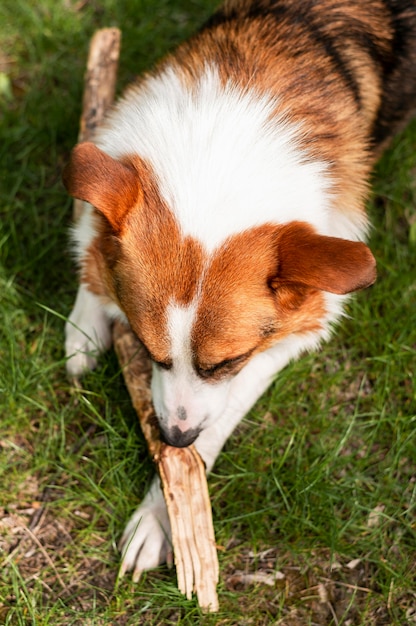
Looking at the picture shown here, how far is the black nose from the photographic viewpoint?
9.82ft

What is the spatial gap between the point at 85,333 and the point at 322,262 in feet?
4.96

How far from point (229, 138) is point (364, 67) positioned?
107 centimetres

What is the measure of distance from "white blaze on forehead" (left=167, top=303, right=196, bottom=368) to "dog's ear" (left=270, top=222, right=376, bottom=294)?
1.19ft

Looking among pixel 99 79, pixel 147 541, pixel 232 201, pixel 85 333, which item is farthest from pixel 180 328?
pixel 99 79

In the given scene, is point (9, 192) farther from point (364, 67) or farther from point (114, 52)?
point (364, 67)

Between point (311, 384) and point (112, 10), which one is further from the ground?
point (112, 10)

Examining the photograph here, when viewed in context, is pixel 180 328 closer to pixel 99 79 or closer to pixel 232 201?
pixel 232 201

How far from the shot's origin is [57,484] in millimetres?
3592

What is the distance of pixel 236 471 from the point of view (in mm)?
3676

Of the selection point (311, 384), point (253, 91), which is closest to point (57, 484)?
point (311, 384)

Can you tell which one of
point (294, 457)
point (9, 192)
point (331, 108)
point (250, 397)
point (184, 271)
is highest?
point (331, 108)

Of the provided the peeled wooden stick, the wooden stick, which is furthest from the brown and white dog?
the wooden stick

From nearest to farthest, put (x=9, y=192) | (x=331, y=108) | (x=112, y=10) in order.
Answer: (x=331, y=108) → (x=9, y=192) → (x=112, y=10)

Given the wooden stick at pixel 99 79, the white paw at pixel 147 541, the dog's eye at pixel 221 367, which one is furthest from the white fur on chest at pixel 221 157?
the white paw at pixel 147 541
